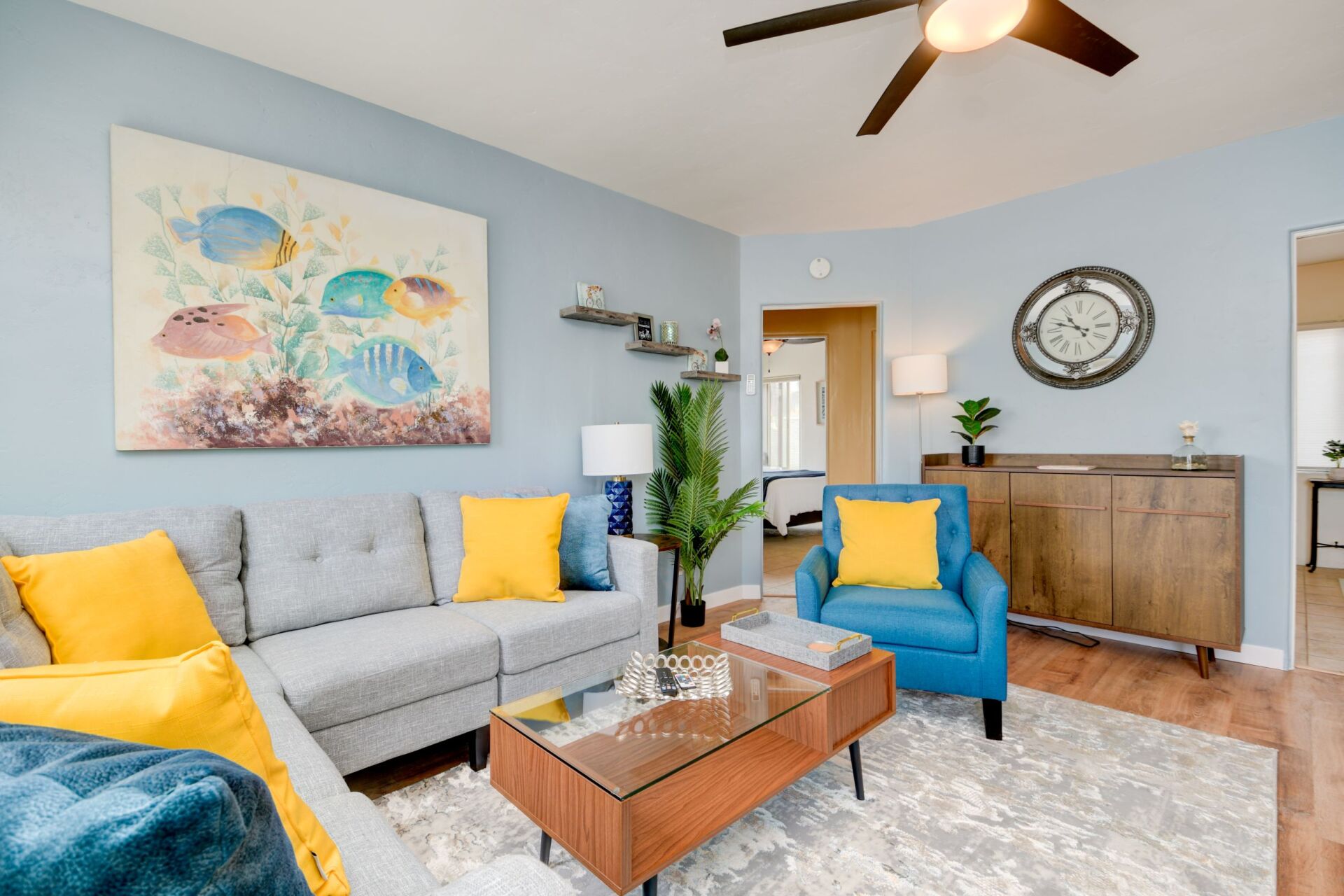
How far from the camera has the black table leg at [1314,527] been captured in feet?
16.6

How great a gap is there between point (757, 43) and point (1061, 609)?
10.4 feet

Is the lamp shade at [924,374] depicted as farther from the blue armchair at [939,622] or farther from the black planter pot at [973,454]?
the blue armchair at [939,622]

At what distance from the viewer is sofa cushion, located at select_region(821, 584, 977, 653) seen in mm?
2336

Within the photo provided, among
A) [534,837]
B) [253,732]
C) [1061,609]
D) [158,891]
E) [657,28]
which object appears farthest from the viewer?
[1061,609]

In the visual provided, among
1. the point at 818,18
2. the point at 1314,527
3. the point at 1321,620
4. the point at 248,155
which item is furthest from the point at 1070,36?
the point at 1314,527

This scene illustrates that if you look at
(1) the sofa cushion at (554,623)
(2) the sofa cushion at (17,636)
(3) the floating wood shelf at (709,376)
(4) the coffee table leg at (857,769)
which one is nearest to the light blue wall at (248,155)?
(3) the floating wood shelf at (709,376)

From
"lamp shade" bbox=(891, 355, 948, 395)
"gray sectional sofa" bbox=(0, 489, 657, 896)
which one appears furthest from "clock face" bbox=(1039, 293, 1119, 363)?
"gray sectional sofa" bbox=(0, 489, 657, 896)

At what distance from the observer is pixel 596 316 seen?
347 cm

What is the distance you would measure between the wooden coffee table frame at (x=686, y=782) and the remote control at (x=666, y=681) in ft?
0.68

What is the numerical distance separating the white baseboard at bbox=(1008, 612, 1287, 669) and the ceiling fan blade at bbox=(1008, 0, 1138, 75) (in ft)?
9.05

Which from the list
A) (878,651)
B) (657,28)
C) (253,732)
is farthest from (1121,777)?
(657,28)

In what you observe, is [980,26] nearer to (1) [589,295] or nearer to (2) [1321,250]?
(1) [589,295]

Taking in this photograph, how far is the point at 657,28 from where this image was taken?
2252 millimetres

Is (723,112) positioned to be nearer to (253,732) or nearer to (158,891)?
(253,732)
